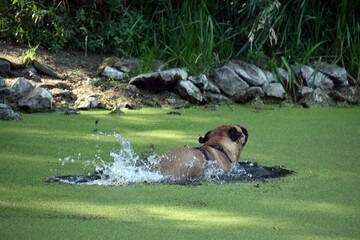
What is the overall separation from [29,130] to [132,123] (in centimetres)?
112

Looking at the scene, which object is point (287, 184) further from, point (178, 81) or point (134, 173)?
point (178, 81)

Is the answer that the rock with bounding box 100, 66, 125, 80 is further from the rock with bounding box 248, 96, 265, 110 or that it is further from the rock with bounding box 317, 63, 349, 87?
the rock with bounding box 317, 63, 349, 87

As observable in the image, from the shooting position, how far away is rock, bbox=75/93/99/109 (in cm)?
892

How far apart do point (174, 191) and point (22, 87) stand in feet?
12.8

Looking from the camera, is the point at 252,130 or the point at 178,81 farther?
the point at 178,81

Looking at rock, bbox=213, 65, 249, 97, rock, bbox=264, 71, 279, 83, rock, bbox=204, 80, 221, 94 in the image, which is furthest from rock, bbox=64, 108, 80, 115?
rock, bbox=264, 71, 279, 83

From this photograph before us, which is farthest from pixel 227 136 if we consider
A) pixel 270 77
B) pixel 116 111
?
pixel 270 77

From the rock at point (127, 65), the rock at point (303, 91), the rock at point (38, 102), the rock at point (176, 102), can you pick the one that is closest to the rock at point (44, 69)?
the rock at point (127, 65)

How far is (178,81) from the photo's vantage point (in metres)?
9.79

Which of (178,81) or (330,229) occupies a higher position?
(330,229)

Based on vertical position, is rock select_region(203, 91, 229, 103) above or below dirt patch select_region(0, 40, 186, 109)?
below

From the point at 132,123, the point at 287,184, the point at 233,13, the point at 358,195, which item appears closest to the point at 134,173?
the point at 287,184

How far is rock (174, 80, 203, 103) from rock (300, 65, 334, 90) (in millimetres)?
1545

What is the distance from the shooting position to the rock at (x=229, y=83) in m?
10.1
